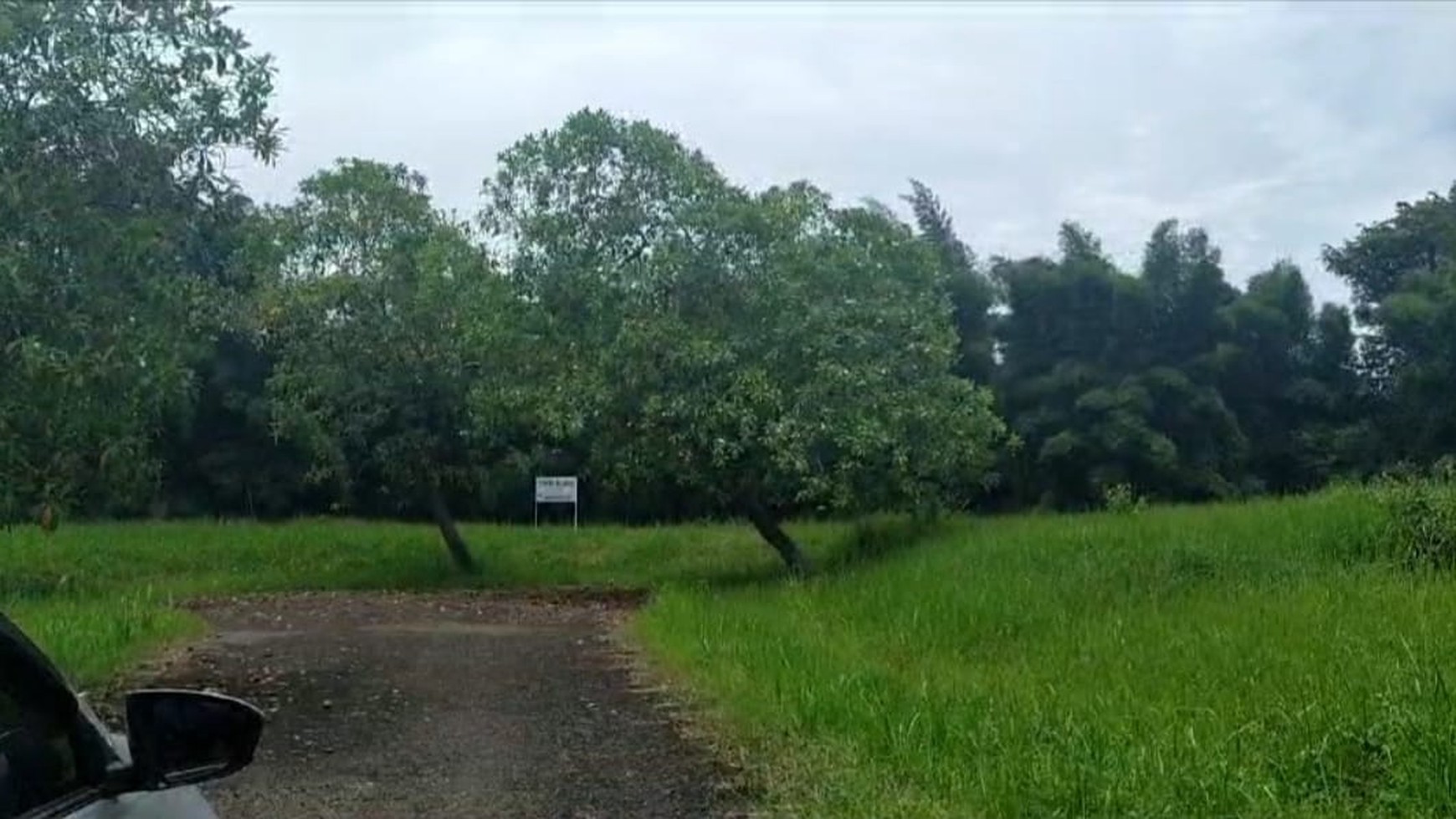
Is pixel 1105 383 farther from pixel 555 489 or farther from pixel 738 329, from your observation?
pixel 738 329

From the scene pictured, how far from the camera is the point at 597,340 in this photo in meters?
18.9

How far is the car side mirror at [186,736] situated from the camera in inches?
95.2

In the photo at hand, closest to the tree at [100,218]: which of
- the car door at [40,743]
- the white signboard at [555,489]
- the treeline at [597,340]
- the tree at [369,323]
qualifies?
the treeline at [597,340]

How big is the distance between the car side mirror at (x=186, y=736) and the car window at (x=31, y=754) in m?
0.11

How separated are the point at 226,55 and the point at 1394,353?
85.5ft

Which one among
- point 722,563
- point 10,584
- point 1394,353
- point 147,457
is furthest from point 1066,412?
point 147,457

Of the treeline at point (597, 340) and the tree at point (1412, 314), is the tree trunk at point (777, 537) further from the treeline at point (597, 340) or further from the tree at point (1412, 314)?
the tree at point (1412, 314)

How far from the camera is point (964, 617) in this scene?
1175 centimetres

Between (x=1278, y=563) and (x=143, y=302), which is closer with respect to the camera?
(x=143, y=302)

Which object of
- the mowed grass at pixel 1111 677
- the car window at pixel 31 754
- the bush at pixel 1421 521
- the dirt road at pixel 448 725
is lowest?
the dirt road at pixel 448 725

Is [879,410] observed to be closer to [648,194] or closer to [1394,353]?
[648,194]

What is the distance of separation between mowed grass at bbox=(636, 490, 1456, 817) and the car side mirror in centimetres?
370

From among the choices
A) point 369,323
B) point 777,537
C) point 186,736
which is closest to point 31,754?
point 186,736

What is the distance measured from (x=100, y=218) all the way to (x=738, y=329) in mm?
10443
